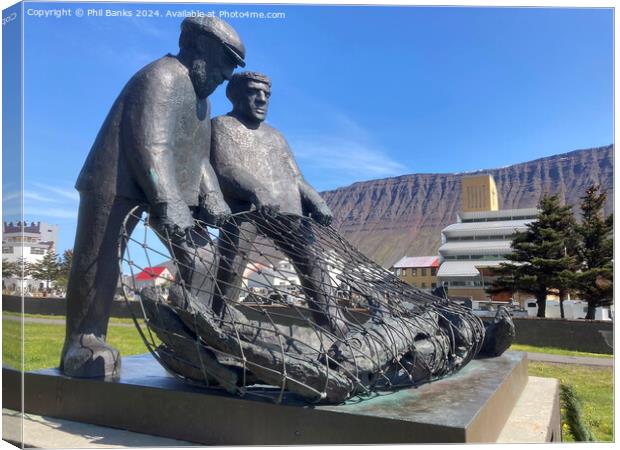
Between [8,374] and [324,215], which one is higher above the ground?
[324,215]

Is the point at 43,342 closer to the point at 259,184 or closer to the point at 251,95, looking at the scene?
the point at 259,184

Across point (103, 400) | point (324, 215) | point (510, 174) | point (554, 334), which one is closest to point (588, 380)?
point (554, 334)

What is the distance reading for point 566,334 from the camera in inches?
490

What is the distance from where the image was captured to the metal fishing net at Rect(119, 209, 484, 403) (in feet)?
10.6

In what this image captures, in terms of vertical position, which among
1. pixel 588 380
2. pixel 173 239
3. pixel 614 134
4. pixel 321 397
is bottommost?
pixel 588 380

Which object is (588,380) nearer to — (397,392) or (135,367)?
(397,392)

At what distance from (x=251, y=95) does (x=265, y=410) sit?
274cm

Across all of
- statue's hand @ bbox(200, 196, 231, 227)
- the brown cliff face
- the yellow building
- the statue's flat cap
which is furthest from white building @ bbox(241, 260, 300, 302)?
the brown cliff face

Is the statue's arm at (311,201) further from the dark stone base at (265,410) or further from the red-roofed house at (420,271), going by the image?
the red-roofed house at (420,271)

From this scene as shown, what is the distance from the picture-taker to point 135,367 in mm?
4500

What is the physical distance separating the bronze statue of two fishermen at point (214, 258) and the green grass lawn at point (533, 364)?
0.45 metres

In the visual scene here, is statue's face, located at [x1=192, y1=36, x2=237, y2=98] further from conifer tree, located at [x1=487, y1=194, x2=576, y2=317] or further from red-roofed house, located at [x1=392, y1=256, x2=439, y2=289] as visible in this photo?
red-roofed house, located at [x1=392, y1=256, x2=439, y2=289]

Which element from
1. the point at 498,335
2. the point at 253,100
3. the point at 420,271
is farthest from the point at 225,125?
the point at 420,271

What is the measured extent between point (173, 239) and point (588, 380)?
22.3ft
